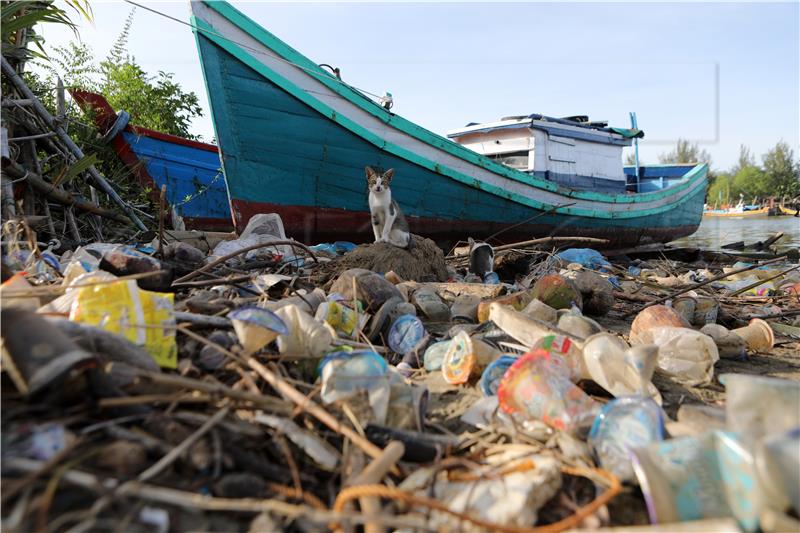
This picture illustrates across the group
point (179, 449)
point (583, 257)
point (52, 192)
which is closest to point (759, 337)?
point (179, 449)

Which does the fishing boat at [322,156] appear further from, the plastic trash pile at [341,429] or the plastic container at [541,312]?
the plastic container at [541,312]

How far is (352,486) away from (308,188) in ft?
18.0

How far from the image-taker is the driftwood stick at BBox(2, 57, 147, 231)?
13.0ft

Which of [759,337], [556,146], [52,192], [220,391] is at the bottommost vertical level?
[759,337]

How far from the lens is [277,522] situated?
101 cm

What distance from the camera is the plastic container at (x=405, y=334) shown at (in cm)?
239

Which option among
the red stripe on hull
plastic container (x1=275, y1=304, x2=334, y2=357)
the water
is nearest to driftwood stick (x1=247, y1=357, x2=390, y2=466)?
plastic container (x1=275, y1=304, x2=334, y2=357)

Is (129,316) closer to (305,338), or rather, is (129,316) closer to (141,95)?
(305,338)

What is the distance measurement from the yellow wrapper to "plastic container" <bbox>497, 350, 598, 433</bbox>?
1.13m

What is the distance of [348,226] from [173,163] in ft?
10.9

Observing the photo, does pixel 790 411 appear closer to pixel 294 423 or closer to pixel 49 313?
pixel 294 423

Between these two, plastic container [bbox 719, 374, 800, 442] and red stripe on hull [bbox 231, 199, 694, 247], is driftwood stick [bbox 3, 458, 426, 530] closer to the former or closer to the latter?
plastic container [bbox 719, 374, 800, 442]

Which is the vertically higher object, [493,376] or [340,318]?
[340,318]

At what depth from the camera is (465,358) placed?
1.91m
